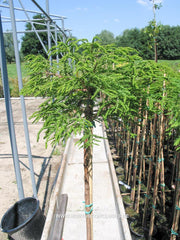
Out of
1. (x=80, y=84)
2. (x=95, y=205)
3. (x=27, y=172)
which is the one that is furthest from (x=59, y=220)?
(x=80, y=84)

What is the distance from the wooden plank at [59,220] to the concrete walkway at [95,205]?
4.6 inches

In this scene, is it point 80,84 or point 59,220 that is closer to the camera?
point 80,84

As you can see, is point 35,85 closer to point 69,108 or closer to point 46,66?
point 46,66

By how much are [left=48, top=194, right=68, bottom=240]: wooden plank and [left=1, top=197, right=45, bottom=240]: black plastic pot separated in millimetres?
179

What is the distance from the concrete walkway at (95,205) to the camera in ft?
9.88

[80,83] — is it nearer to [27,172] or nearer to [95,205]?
[95,205]

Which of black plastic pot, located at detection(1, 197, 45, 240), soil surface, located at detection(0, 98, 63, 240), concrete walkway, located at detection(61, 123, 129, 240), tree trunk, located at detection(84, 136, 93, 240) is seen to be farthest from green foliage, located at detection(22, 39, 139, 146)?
soil surface, located at detection(0, 98, 63, 240)

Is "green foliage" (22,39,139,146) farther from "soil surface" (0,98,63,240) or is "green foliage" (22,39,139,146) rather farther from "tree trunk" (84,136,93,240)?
"soil surface" (0,98,63,240)

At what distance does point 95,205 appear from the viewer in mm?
3596

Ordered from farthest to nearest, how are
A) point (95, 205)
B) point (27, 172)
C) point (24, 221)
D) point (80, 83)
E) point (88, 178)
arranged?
point (27, 172)
point (95, 205)
point (24, 221)
point (88, 178)
point (80, 83)

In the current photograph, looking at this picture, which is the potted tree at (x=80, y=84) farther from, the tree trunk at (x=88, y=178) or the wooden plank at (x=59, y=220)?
the wooden plank at (x=59, y=220)

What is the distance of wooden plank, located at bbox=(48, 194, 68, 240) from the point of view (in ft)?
9.24

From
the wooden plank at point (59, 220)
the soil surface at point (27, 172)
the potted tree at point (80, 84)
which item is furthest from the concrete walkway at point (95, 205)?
the potted tree at point (80, 84)

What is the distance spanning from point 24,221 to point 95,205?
1304 mm
